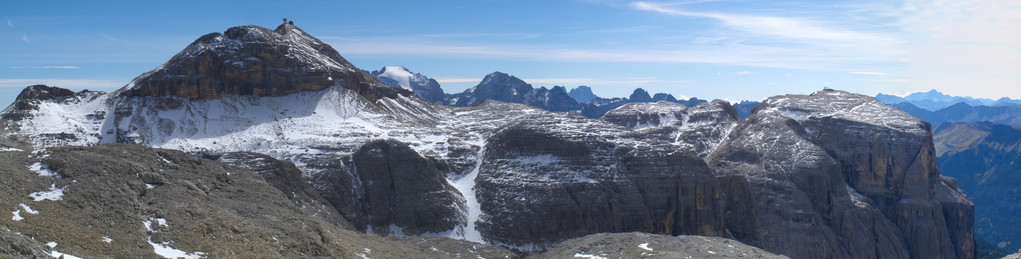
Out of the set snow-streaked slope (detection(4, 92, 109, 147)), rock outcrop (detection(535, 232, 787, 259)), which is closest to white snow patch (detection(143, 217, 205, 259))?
rock outcrop (detection(535, 232, 787, 259))

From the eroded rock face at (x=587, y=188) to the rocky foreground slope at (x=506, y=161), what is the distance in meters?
0.20

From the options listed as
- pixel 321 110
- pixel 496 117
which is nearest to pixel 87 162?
pixel 321 110

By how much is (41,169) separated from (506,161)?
5558 cm

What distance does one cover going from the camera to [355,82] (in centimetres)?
11894

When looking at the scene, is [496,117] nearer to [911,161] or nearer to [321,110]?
[321,110]

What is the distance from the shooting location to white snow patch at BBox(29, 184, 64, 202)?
3612 cm

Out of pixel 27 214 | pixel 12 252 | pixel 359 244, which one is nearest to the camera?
pixel 12 252

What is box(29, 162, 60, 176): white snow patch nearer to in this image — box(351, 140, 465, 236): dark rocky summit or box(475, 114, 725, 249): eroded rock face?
box(351, 140, 465, 236): dark rocky summit

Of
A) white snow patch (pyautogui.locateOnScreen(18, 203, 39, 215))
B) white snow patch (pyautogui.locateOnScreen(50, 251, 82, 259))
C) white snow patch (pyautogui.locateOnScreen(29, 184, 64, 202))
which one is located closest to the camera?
white snow patch (pyautogui.locateOnScreen(50, 251, 82, 259))

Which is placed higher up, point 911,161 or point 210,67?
point 210,67

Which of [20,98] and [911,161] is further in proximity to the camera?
[911,161]

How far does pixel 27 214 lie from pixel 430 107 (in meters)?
102

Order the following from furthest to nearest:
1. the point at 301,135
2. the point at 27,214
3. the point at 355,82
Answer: the point at 355,82
the point at 301,135
the point at 27,214

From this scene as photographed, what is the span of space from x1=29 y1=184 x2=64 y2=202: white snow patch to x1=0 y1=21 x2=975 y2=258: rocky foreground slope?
4.44 m
